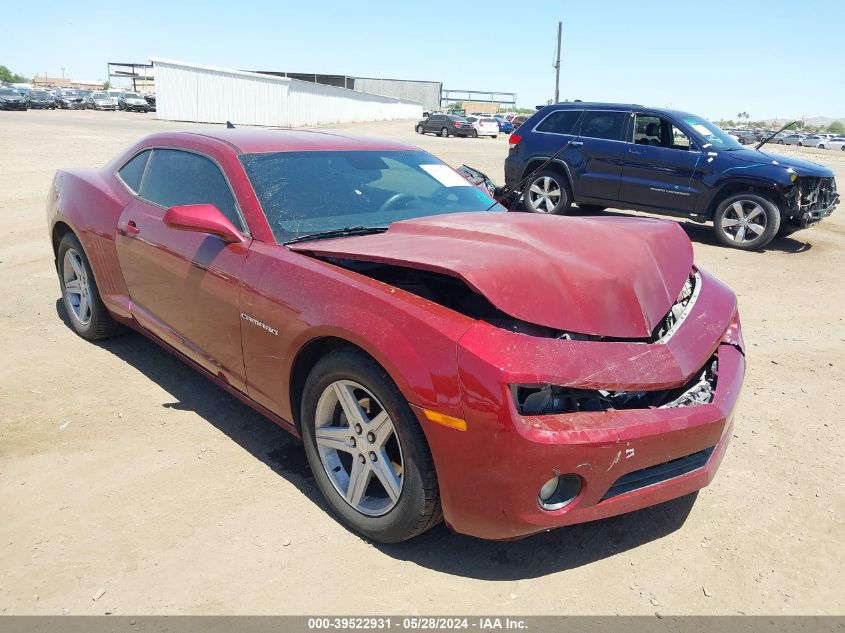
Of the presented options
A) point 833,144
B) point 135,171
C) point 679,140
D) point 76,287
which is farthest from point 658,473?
point 833,144

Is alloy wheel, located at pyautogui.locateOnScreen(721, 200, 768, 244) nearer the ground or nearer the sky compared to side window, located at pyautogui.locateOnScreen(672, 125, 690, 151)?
nearer the ground

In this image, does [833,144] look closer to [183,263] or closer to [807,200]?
[807,200]

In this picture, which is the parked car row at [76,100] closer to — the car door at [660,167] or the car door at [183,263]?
the car door at [660,167]

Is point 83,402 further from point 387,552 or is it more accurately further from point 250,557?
point 387,552

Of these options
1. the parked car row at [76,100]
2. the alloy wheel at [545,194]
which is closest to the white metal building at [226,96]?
the parked car row at [76,100]

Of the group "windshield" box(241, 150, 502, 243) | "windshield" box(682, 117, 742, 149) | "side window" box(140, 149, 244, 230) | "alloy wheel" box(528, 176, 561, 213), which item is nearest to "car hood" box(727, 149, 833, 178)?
"windshield" box(682, 117, 742, 149)

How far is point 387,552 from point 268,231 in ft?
5.13

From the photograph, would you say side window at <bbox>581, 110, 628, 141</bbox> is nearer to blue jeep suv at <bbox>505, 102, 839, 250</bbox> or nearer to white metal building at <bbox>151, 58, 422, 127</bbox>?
blue jeep suv at <bbox>505, 102, 839, 250</bbox>

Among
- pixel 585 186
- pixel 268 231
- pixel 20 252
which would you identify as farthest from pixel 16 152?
pixel 268 231

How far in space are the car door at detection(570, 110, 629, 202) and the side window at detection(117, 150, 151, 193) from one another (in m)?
7.11

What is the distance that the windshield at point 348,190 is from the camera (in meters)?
3.26

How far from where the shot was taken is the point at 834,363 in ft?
15.5

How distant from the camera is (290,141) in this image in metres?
3.76

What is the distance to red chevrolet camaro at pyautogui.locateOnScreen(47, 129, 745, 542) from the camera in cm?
223
